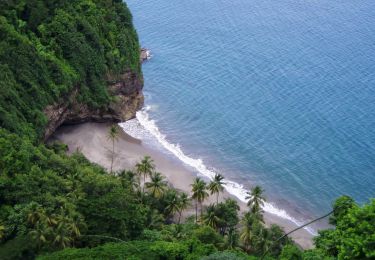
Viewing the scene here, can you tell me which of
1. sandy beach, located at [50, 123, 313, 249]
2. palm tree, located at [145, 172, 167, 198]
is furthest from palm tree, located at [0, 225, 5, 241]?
sandy beach, located at [50, 123, 313, 249]

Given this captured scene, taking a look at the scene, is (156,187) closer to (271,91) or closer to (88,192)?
(88,192)

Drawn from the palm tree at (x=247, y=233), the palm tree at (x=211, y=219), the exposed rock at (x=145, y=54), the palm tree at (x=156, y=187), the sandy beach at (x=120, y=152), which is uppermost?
the exposed rock at (x=145, y=54)

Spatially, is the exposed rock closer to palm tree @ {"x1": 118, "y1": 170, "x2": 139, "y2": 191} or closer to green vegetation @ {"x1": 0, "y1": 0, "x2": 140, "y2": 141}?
green vegetation @ {"x1": 0, "y1": 0, "x2": 140, "y2": 141}

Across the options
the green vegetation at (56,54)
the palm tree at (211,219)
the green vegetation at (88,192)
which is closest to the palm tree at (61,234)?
the green vegetation at (88,192)

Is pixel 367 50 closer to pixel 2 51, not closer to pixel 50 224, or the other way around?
pixel 2 51

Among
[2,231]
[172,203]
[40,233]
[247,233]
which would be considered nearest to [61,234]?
[40,233]

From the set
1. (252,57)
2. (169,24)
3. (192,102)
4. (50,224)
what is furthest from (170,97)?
(50,224)

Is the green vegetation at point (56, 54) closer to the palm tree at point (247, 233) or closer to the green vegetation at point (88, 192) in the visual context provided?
the green vegetation at point (88, 192)
